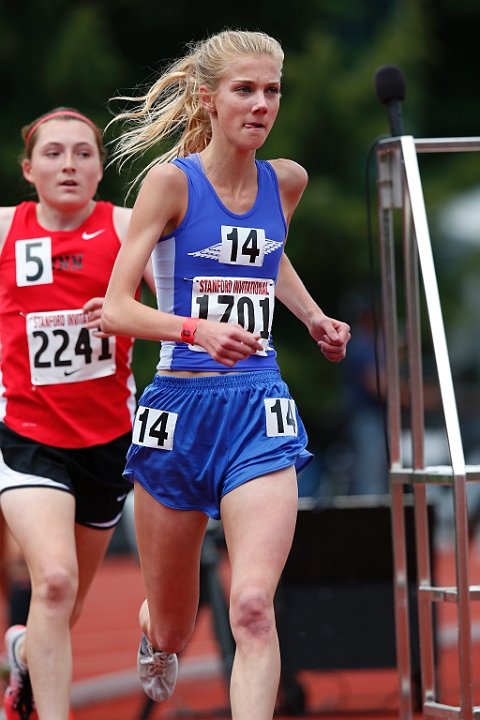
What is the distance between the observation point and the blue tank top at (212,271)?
13.3 feet

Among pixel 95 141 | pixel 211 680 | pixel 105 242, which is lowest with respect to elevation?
pixel 211 680

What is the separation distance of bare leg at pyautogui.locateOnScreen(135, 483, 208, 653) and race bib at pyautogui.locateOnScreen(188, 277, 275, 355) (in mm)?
552

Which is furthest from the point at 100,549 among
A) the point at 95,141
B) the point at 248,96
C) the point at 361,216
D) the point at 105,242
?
the point at 361,216

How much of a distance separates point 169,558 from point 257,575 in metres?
0.53

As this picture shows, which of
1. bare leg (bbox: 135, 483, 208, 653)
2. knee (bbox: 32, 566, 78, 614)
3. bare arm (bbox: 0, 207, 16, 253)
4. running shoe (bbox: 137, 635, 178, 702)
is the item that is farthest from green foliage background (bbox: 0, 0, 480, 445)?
bare leg (bbox: 135, 483, 208, 653)

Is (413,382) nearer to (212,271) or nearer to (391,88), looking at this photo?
(212,271)

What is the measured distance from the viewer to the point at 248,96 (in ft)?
13.3

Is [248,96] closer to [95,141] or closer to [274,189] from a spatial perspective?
[274,189]

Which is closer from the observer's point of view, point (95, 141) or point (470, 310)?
point (95, 141)

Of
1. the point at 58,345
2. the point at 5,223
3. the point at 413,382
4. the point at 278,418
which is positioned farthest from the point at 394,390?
the point at 5,223

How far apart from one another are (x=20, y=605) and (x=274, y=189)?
3249 millimetres

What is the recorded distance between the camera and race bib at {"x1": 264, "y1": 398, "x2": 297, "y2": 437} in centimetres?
401

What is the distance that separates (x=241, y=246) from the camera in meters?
4.08

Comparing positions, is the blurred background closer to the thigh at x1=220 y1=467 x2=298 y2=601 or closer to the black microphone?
the black microphone
